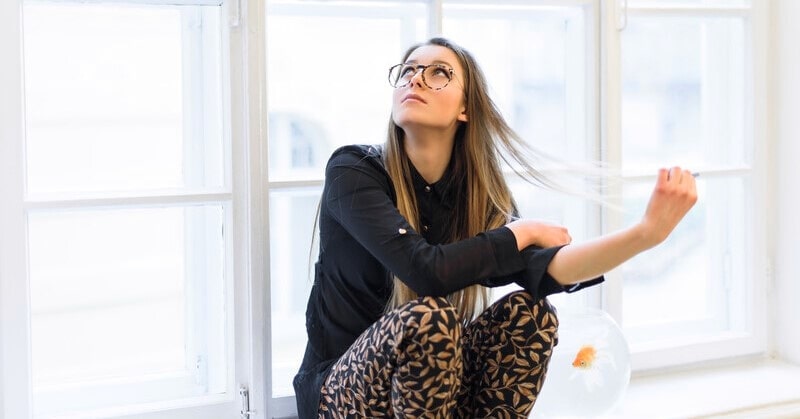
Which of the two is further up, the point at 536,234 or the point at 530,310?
the point at 536,234

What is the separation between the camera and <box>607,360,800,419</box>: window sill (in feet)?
6.87

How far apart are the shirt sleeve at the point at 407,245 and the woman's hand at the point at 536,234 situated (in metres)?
0.02

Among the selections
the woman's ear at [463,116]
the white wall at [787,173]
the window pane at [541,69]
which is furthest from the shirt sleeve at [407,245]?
the white wall at [787,173]

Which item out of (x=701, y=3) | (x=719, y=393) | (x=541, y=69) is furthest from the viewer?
(x=701, y=3)

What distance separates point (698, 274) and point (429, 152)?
1145mm

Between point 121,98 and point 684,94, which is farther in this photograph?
point 684,94

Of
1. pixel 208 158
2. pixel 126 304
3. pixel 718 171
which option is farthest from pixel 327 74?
pixel 718 171

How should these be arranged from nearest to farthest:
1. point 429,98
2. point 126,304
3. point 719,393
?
point 429,98
point 126,304
point 719,393

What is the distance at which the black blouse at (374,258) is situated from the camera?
5.20 feet

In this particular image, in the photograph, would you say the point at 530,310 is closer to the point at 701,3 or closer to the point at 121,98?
the point at 121,98

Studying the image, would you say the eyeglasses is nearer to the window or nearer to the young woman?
the young woman

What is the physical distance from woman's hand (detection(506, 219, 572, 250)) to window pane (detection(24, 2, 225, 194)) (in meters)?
0.68

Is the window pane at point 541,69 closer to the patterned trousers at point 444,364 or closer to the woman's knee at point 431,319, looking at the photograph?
the patterned trousers at point 444,364

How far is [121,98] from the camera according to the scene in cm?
196
